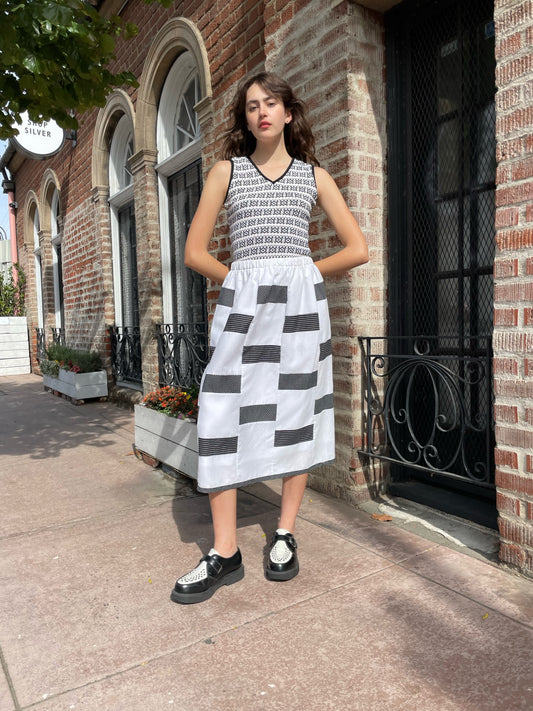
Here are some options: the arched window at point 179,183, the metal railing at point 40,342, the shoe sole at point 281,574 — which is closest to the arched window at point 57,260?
the metal railing at point 40,342

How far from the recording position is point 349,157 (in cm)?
306

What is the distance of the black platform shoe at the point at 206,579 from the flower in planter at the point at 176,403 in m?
1.73

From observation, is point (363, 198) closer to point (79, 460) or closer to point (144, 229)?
point (79, 460)

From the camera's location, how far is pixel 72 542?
282cm

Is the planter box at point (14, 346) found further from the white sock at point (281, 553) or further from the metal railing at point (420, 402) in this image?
the white sock at point (281, 553)

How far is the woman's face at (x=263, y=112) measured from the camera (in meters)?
2.15

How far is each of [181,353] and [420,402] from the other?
10.9ft

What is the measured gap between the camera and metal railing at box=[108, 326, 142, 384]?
7.15m

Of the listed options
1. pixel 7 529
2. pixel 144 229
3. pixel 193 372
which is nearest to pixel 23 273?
pixel 144 229

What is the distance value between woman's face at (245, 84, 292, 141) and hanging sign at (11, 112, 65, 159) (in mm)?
7530

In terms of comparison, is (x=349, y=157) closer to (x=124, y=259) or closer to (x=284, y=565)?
(x=284, y=565)

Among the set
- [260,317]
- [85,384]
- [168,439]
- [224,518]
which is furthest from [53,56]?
[85,384]

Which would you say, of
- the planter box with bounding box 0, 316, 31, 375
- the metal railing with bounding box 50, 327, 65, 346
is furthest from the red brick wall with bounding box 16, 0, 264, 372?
the planter box with bounding box 0, 316, 31, 375

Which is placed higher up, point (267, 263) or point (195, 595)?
point (267, 263)
